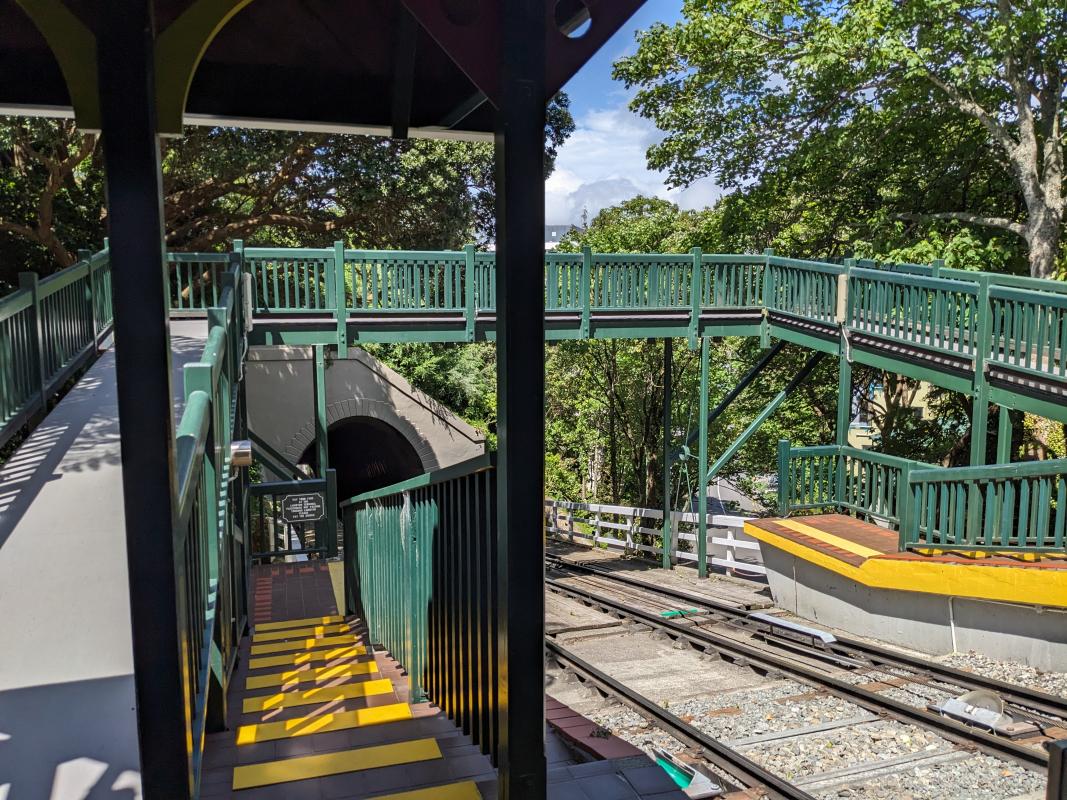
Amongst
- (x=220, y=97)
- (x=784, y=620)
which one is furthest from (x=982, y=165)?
(x=220, y=97)

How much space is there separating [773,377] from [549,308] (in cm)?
919

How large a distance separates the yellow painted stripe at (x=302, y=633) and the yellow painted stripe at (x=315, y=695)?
2.01 metres

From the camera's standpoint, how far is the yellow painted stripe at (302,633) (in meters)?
6.68

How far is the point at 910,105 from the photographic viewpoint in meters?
A: 15.2

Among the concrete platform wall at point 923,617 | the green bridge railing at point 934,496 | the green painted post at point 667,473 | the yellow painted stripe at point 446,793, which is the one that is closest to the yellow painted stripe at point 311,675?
the yellow painted stripe at point 446,793

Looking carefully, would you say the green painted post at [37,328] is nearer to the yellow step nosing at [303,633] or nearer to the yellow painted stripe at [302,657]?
the yellow step nosing at [303,633]

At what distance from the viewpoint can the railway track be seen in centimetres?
620

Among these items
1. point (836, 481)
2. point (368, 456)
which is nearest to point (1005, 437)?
point (836, 481)

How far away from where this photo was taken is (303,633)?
692cm

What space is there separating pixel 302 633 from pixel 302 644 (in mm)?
691

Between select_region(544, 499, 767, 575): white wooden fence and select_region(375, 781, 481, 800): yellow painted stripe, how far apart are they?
10.3m

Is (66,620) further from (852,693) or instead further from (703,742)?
(852,693)

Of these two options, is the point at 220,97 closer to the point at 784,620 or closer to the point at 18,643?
the point at 18,643

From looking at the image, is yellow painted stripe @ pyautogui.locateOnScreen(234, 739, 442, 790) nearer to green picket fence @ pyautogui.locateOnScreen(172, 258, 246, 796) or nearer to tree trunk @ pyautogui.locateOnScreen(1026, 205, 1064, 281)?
green picket fence @ pyautogui.locateOnScreen(172, 258, 246, 796)
